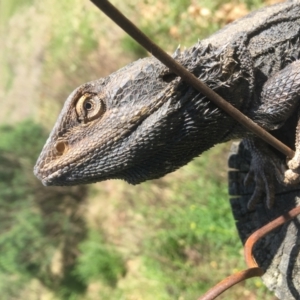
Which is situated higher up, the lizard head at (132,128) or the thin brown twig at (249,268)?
the lizard head at (132,128)

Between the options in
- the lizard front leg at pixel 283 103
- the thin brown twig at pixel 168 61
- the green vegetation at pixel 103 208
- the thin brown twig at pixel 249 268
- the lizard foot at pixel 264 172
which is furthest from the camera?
the green vegetation at pixel 103 208

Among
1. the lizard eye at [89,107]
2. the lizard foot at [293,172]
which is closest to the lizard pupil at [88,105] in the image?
the lizard eye at [89,107]

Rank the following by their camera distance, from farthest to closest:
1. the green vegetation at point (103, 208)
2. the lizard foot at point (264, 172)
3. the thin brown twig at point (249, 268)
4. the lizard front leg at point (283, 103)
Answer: the green vegetation at point (103, 208) → the lizard foot at point (264, 172) → the lizard front leg at point (283, 103) → the thin brown twig at point (249, 268)

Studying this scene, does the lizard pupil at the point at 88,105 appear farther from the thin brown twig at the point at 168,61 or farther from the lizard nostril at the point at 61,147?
the thin brown twig at the point at 168,61

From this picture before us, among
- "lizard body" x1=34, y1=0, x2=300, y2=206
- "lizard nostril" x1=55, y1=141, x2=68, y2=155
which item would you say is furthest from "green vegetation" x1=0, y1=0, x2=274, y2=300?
"lizard nostril" x1=55, y1=141, x2=68, y2=155

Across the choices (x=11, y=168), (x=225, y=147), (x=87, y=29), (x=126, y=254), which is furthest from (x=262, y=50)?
(x=11, y=168)

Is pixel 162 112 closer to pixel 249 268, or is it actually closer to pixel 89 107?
pixel 89 107
